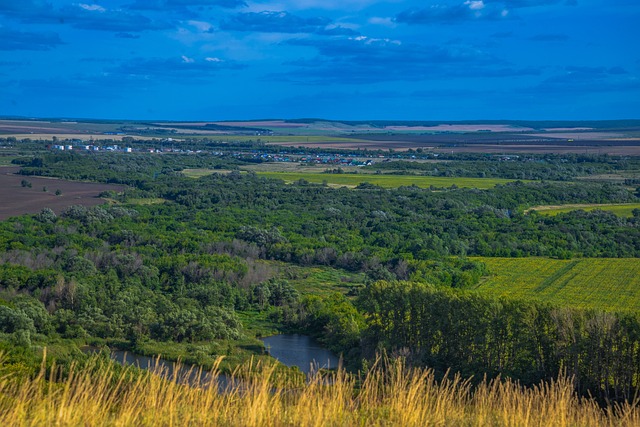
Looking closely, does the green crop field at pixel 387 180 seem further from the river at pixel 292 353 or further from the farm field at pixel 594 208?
the river at pixel 292 353

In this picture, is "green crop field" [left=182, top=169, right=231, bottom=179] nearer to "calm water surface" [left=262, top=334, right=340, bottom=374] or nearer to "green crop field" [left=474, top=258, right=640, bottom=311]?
"green crop field" [left=474, top=258, right=640, bottom=311]

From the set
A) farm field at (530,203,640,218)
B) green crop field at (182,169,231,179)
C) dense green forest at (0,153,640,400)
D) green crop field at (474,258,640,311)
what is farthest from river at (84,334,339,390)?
green crop field at (182,169,231,179)

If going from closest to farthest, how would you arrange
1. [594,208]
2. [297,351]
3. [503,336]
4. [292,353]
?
[503,336], [292,353], [297,351], [594,208]

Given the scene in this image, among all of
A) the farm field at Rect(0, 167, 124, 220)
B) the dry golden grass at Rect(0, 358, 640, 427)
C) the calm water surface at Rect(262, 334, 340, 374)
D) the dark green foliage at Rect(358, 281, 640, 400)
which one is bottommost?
the calm water surface at Rect(262, 334, 340, 374)

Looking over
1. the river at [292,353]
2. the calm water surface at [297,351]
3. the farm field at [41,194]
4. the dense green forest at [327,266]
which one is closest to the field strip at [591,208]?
the dense green forest at [327,266]

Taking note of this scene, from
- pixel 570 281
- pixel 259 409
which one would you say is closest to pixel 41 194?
pixel 570 281

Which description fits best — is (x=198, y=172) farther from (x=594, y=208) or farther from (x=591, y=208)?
(x=594, y=208)
